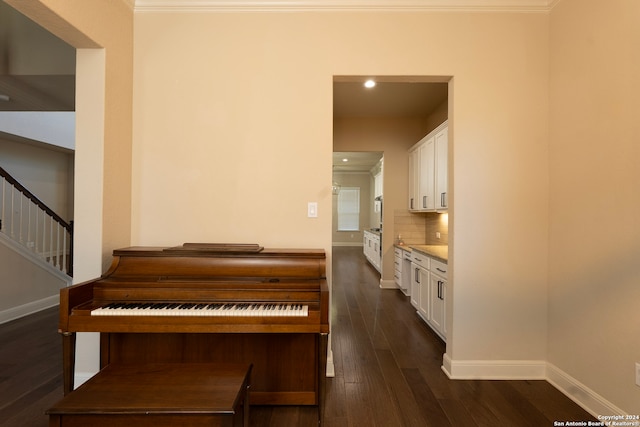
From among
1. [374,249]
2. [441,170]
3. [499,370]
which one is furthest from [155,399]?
[374,249]

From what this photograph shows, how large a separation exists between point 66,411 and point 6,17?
3483mm

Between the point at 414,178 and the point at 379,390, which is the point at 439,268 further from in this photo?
the point at 414,178

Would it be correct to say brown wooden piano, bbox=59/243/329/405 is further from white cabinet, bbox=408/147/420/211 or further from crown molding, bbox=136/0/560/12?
white cabinet, bbox=408/147/420/211

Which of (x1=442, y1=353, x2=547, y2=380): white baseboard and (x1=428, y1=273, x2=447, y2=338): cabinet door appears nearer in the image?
(x1=442, y1=353, x2=547, y2=380): white baseboard

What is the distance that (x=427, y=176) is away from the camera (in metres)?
3.78

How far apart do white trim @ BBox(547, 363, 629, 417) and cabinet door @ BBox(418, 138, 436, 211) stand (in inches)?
78.4

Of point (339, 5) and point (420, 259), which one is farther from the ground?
point (339, 5)

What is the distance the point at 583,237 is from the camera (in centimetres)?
187

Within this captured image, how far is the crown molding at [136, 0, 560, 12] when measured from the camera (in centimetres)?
215

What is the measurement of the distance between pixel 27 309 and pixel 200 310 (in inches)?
139

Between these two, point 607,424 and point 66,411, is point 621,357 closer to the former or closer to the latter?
point 607,424

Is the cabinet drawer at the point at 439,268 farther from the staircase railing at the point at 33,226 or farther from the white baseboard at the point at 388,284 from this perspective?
the staircase railing at the point at 33,226

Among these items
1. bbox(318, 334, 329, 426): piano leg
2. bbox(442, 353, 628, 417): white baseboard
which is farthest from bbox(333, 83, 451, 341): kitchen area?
bbox(318, 334, 329, 426): piano leg

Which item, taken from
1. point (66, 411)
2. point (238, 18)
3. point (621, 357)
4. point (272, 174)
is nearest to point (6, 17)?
point (238, 18)
